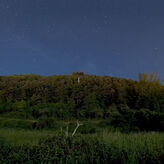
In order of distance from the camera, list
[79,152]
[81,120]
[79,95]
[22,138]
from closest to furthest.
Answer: [79,152], [22,138], [81,120], [79,95]

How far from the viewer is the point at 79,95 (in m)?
11.9

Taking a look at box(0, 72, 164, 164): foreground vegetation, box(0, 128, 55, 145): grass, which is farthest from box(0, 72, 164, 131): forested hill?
box(0, 128, 55, 145): grass

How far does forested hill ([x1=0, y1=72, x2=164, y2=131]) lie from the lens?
1039 centimetres

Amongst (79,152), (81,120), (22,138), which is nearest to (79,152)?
(79,152)

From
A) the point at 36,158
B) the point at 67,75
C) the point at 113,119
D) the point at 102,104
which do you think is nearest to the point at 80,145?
the point at 36,158

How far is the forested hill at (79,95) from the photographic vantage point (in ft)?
34.1

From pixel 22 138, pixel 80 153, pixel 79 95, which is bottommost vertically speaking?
pixel 22 138

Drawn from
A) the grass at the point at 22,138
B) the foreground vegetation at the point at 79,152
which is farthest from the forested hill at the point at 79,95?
the foreground vegetation at the point at 79,152

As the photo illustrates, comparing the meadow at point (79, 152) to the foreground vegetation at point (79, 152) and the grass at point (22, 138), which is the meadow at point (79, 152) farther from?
the grass at point (22, 138)

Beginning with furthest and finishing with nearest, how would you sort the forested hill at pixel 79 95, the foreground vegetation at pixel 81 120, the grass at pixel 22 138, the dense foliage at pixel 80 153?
the forested hill at pixel 79 95 < the grass at pixel 22 138 < the foreground vegetation at pixel 81 120 < the dense foliage at pixel 80 153

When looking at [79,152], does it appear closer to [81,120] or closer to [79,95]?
[81,120]

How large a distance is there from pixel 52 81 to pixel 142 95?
667 centimetres

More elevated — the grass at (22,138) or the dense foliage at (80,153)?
the dense foliage at (80,153)

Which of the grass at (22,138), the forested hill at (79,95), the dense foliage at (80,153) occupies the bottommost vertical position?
the grass at (22,138)
